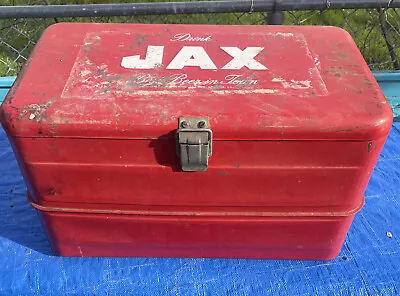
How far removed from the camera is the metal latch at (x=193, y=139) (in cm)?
88

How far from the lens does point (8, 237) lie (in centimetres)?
126

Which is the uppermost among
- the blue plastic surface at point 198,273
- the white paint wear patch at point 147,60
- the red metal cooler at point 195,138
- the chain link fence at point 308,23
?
the white paint wear patch at point 147,60

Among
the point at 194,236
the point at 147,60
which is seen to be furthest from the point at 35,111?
the point at 194,236

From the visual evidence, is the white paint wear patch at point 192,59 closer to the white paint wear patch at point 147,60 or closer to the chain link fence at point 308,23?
the white paint wear patch at point 147,60

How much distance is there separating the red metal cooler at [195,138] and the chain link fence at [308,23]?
1.04 metres

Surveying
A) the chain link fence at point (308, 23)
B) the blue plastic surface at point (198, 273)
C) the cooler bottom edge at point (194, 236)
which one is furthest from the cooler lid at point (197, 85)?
the chain link fence at point (308, 23)

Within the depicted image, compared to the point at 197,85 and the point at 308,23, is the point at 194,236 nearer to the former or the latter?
the point at 197,85

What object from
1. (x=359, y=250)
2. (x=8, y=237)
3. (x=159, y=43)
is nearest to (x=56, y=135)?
(x=159, y=43)

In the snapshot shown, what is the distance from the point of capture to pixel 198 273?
117 cm

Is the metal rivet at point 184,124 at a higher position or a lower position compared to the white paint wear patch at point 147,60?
lower

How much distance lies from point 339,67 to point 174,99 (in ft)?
1.38

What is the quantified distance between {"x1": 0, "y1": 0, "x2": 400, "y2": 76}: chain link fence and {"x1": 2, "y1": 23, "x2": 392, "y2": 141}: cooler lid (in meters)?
0.97

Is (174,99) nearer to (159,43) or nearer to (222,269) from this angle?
(159,43)

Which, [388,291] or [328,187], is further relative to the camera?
[388,291]
